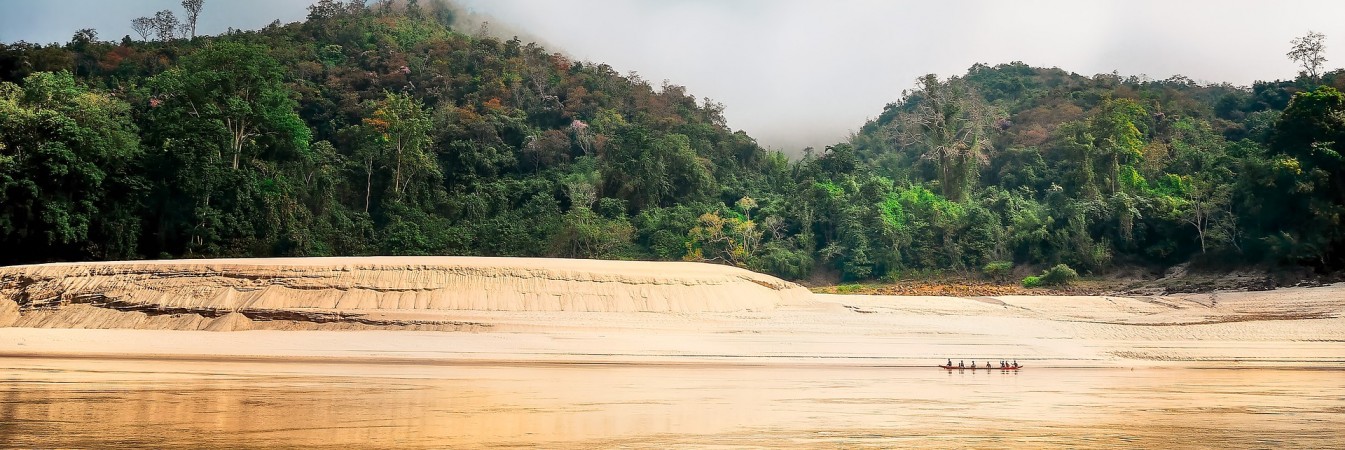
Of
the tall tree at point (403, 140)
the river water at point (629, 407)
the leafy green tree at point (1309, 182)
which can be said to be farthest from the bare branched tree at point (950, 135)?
the river water at point (629, 407)

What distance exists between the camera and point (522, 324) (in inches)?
713

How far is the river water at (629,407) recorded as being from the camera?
7.68 metres

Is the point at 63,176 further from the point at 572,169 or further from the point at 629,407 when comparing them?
the point at 629,407

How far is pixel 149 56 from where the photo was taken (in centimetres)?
5731

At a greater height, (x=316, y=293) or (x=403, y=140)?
(x=403, y=140)

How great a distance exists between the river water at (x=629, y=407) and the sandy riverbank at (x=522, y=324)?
1.76 metres

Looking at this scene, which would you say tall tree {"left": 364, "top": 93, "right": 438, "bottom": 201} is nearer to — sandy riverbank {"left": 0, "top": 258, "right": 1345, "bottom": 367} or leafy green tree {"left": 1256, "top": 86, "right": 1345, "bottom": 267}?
sandy riverbank {"left": 0, "top": 258, "right": 1345, "bottom": 367}

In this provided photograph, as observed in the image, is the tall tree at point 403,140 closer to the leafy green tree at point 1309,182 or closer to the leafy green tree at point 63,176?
the leafy green tree at point 63,176

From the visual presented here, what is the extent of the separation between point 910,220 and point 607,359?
3176 centimetres

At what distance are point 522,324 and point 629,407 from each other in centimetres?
860

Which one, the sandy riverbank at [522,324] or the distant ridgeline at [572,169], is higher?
the distant ridgeline at [572,169]

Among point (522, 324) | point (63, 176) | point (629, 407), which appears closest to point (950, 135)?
point (522, 324)

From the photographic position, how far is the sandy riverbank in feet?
54.0

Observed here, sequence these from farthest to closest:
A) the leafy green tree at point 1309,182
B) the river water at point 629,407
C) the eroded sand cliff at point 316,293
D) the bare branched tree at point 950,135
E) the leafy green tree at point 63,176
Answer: the bare branched tree at point 950,135 → the leafy green tree at point 63,176 → the leafy green tree at point 1309,182 → the eroded sand cliff at point 316,293 → the river water at point 629,407
